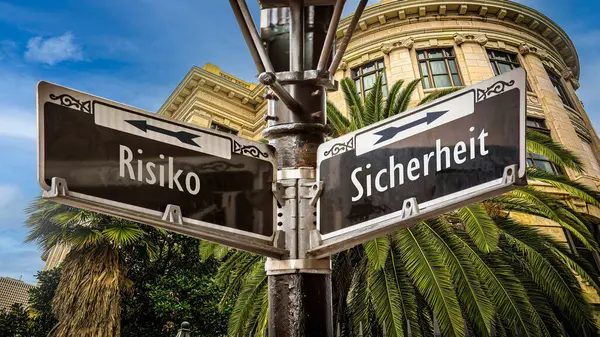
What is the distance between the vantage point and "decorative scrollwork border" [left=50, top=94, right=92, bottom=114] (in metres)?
1.92

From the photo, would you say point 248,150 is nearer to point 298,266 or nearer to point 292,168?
point 292,168

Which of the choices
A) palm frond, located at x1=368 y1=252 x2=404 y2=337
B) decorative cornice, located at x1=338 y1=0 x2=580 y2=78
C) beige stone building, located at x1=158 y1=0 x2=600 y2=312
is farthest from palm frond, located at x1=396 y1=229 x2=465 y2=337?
decorative cornice, located at x1=338 y1=0 x2=580 y2=78

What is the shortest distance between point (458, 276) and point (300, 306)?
8.46m

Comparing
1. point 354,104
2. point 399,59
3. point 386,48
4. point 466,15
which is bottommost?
point 354,104

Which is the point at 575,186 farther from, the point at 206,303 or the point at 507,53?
the point at 507,53

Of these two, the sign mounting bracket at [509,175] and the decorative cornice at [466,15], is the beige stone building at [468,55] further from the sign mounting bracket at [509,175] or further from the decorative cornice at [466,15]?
the sign mounting bracket at [509,175]

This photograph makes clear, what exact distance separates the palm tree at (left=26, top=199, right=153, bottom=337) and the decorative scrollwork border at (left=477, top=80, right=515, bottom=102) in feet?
41.3

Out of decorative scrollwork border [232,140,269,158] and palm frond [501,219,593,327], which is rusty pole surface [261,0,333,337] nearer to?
decorative scrollwork border [232,140,269,158]

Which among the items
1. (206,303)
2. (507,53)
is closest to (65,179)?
(206,303)

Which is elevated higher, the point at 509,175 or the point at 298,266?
the point at 509,175

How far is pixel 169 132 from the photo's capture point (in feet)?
7.16

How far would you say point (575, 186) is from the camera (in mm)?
12547

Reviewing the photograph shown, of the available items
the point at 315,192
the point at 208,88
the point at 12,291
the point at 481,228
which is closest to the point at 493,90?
the point at 315,192

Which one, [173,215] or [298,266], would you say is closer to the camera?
[173,215]
